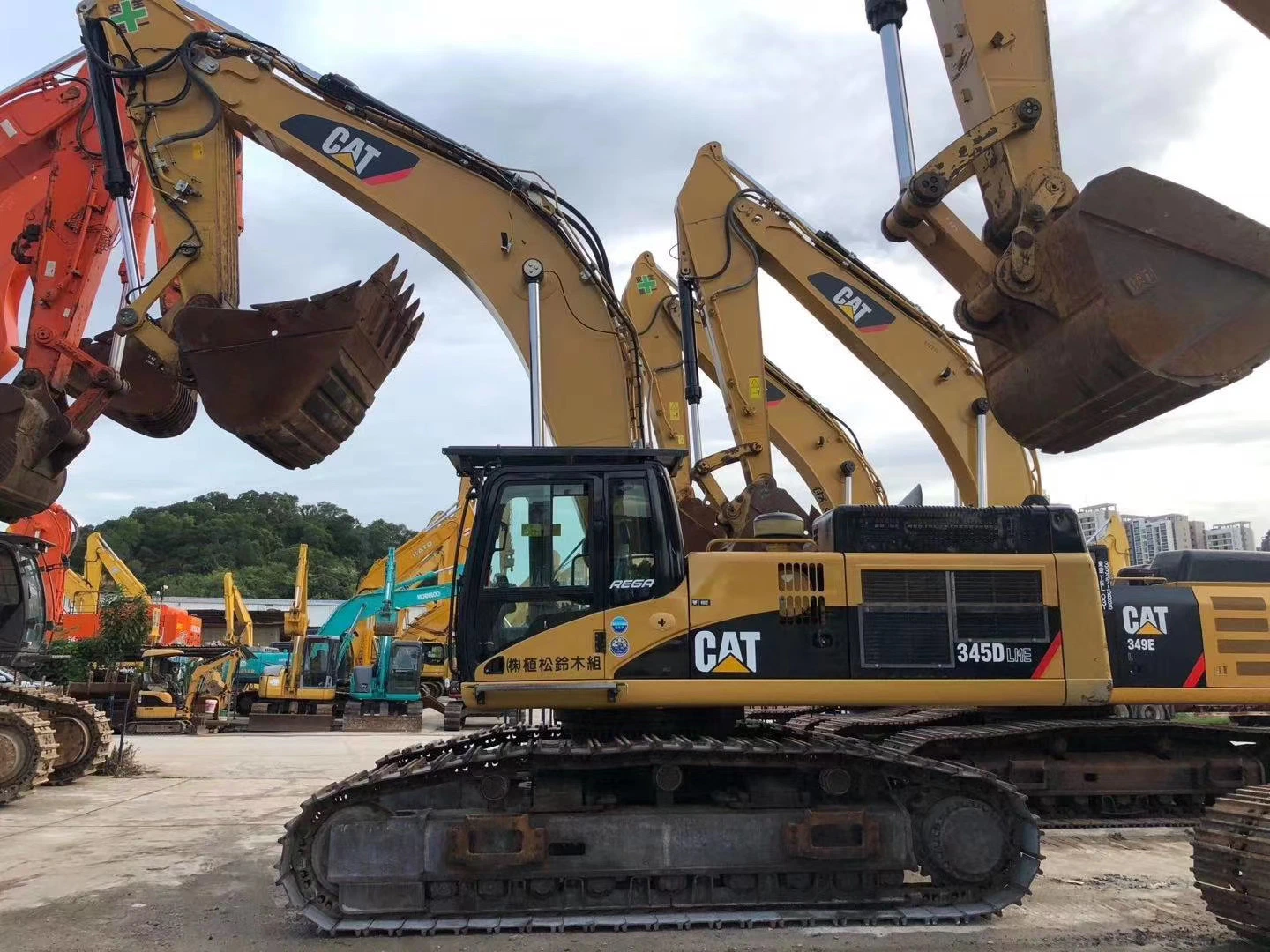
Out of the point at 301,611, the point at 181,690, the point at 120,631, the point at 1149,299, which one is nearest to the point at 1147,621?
the point at 1149,299

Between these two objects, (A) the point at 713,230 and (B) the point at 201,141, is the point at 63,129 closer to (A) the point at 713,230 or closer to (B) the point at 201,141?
(B) the point at 201,141

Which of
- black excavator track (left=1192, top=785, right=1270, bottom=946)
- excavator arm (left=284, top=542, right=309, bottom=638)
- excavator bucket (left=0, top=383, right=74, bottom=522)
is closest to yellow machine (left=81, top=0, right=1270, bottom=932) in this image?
black excavator track (left=1192, top=785, right=1270, bottom=946)

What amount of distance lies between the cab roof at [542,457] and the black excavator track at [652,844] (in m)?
1.71

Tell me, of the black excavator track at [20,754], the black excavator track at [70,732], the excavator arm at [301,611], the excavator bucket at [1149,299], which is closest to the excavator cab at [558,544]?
the excavator bucket at [1149,299]

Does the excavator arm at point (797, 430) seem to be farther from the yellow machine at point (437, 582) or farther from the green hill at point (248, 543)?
the green hill at point (248, 543)

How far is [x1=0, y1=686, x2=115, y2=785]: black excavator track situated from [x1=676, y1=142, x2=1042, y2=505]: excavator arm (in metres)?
9.41

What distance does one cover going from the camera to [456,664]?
19.5 feet

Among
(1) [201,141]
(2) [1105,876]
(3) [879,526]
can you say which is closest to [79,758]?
(1) [201,141]

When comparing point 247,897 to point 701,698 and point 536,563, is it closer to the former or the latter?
point 536,563

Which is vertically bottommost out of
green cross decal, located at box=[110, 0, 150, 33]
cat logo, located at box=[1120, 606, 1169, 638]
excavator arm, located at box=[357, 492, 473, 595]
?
cat logo, located at box=[1120, 606, 1169, 638]

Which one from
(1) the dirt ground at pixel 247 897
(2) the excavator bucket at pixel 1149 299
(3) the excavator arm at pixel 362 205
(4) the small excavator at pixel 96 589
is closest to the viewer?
(1) the dirt ground at pixel 247 897

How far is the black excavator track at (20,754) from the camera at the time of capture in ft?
34.1

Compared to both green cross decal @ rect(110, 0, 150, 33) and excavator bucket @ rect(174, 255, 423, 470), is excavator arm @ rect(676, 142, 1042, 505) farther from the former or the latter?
green cross decal @ rect(110, 0, 150, 33)

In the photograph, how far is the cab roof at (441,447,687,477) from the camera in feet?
20.1
